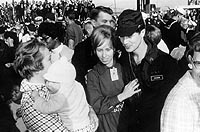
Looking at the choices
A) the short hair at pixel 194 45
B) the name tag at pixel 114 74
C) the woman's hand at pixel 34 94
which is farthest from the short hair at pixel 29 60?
the short hair at pixel 194 45

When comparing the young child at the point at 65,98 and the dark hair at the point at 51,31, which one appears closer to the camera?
the young child at the point at 65,98

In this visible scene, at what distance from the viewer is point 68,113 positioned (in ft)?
8.83

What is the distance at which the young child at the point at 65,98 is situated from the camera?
259cm

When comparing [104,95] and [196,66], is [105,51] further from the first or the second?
[196,66]

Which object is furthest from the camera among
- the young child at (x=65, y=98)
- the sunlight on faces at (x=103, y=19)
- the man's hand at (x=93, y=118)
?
the sunlight on faces at (x=103, y=19)

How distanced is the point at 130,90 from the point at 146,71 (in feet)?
0.68

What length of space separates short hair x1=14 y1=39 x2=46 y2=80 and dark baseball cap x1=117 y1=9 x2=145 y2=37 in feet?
2.27

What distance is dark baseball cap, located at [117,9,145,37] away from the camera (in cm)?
299

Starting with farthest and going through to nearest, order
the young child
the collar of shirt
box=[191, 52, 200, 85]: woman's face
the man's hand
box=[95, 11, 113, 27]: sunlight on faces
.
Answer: box=[95, 11, 113, 27]: sunlight on faces
the man's hand
the collar of shirt
the young child
box=[191, 52, 200, 85]: woman's face

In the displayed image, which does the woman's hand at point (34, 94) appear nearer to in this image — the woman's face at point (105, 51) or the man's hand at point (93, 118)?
the man's hand at point (93, 118)

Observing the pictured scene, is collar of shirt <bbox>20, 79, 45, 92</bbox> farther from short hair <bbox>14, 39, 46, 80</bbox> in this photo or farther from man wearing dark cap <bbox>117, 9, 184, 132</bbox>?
man wearing dark cap <bbox>117, 9, 184, 132</bbox>

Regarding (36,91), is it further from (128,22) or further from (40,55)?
(128,22)

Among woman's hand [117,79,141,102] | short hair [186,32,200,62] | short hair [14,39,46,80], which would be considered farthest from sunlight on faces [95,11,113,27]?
short hair [186,32,200,62]

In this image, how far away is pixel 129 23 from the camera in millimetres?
3027
